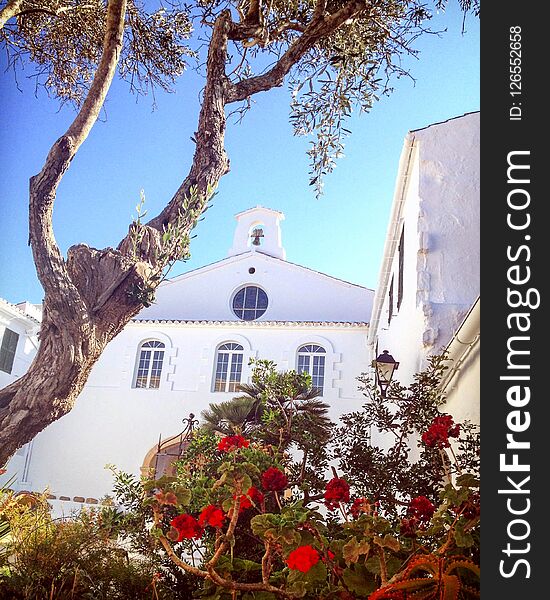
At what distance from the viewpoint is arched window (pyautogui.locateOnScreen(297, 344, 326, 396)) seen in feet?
11.0

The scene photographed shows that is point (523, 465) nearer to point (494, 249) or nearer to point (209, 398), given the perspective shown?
point (494, 249)

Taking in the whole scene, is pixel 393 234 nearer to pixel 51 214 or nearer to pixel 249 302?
pixel 249 302

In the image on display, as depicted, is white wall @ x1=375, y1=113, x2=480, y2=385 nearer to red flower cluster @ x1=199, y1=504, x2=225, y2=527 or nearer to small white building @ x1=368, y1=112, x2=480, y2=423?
small white building @ x1=368, y1=112, x2=480, y2=423

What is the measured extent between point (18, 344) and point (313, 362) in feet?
5.00

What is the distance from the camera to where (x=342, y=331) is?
363 cm

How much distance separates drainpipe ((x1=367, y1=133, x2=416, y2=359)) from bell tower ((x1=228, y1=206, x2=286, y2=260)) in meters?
0.87

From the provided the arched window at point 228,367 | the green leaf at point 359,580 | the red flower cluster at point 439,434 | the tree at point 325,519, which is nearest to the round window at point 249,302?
the arched window at point 228,367

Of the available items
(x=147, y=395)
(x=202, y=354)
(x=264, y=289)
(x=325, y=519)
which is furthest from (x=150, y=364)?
(x=325, y=519)

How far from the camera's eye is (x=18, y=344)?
2562 mm

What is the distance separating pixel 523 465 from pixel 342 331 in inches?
87.3

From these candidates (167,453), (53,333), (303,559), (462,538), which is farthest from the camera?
(167,453)

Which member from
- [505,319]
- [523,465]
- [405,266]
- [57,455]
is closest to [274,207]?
[405,266]

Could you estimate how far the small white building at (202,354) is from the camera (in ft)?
9.91

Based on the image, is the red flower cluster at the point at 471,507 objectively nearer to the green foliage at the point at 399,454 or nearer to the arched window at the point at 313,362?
the green foliage at the point at 399,454
